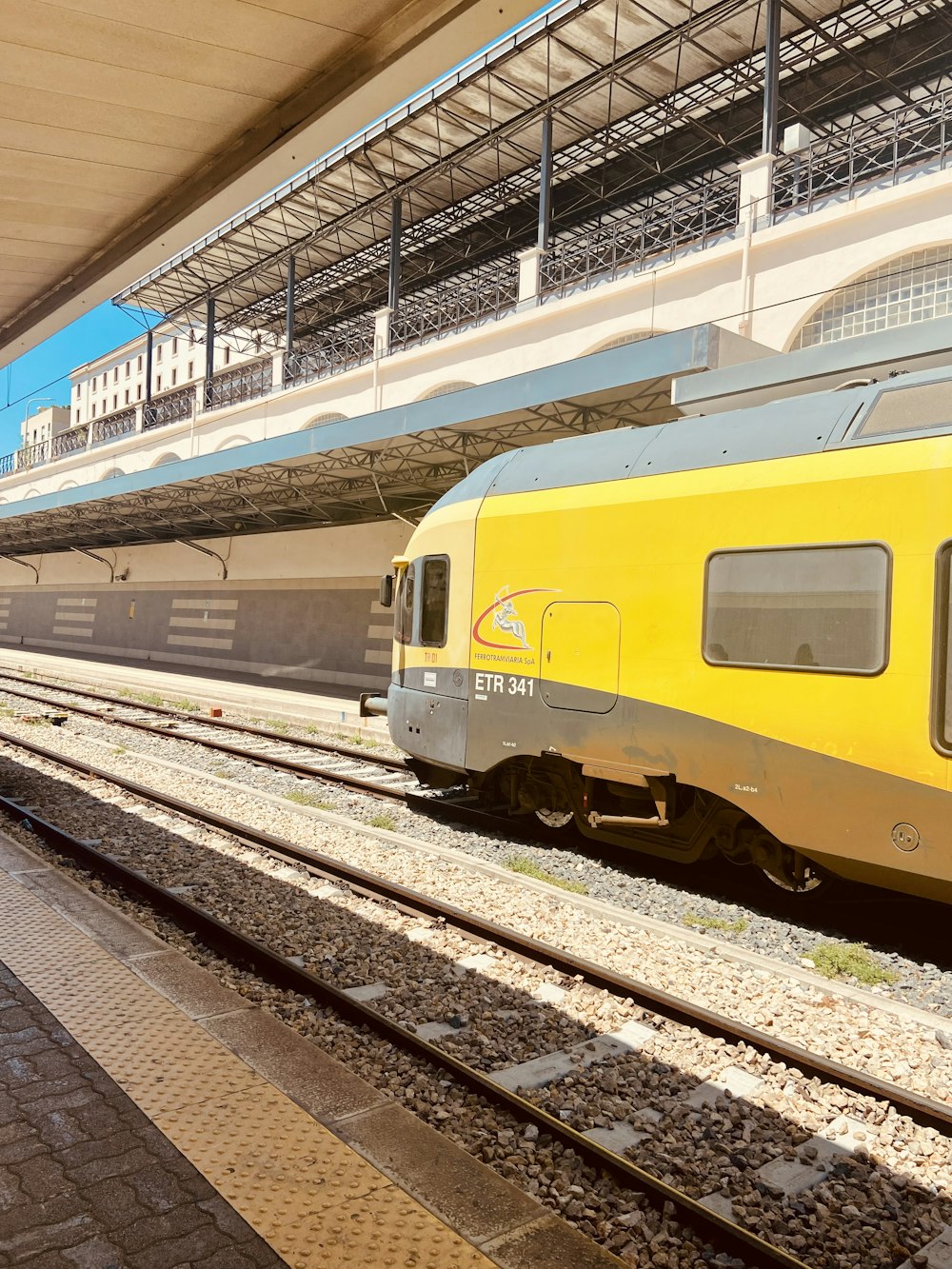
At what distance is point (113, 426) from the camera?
46.7 meters

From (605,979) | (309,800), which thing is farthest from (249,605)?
(605,979)

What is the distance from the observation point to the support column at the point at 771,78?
56.8ft

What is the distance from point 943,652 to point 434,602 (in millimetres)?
5354

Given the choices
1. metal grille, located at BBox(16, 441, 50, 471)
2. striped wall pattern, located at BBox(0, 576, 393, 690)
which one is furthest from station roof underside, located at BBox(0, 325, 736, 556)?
metal grille, located at BBox(16, 441, 50, 471)

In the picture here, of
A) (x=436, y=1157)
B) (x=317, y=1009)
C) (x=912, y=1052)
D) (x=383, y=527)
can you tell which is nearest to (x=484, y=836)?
(x=317, y=1009)

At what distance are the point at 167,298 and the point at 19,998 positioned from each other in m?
38.4

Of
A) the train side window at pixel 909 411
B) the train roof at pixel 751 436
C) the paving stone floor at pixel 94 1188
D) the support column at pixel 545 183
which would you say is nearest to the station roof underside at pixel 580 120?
the support column at pixel 545 183

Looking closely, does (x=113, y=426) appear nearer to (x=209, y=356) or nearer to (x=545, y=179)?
(x=209, y=356)

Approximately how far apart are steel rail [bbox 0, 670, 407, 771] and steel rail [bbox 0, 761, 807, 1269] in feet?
A: 15.5

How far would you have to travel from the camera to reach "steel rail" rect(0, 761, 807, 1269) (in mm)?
3295

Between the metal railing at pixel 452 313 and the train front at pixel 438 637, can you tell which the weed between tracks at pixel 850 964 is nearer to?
the train front at pixel 438 637

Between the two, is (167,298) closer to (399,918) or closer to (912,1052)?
(399,918)

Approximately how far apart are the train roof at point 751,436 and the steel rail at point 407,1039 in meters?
4.71

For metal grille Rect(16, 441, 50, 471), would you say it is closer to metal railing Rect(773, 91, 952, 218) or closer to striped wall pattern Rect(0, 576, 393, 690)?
striped wall pattern Rect(0, 576, 393, 690)
